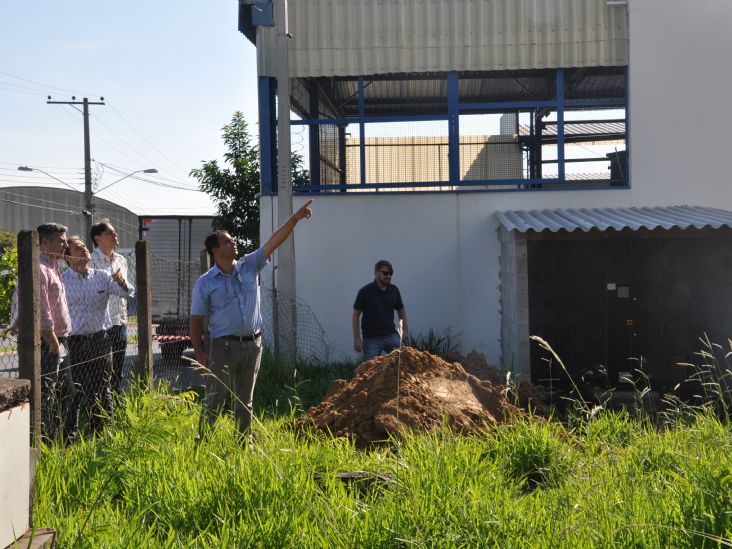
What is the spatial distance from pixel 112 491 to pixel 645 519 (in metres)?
2.85

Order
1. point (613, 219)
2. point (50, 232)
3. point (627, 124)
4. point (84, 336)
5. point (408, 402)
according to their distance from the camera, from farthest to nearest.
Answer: point (627, 124) → point (613, 219) → point (408, 402) → point (84, 336) → point (50, 232)

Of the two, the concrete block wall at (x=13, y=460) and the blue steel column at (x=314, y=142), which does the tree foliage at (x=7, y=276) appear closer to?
the blue steel column at (x=314, y=142)

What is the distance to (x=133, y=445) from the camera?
215 inches

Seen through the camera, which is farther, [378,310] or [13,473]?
[378,310]

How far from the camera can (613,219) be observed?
478 inches

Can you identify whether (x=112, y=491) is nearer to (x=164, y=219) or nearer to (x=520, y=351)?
(x=520, y=351)

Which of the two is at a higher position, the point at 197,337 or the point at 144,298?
the point at 144,298

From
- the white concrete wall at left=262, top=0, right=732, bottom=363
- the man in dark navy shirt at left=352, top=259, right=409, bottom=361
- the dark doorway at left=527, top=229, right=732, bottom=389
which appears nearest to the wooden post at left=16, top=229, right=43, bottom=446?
the man in dark navy shirt at left=352, top=259, right=409, bottom=361

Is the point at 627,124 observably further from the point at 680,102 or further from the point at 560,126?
the point at 560,126

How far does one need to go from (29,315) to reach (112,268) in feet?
7.58

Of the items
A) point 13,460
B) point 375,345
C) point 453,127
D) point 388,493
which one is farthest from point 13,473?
point 453,127

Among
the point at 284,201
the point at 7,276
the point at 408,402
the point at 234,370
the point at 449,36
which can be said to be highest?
the point at 449,36

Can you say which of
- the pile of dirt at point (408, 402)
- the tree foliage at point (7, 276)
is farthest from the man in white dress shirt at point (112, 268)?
the tree foliage at point (7, 276)

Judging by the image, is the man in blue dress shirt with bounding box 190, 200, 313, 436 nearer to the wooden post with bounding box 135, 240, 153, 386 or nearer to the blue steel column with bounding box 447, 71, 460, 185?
the wooden post with bounding box 135, 240, 153, 386
